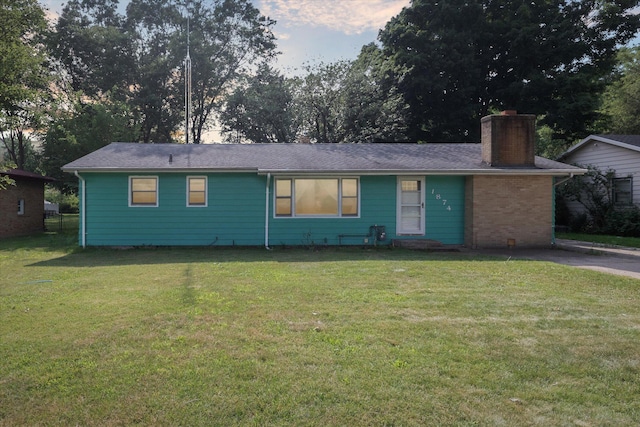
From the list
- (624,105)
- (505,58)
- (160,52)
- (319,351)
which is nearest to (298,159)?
(319,351)

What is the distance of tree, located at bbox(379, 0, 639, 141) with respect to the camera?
24.5 metres

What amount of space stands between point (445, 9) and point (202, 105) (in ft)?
60.1

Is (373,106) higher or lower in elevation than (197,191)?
higher

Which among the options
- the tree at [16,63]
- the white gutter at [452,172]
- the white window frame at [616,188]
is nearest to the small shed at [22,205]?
the tree at [16,63]

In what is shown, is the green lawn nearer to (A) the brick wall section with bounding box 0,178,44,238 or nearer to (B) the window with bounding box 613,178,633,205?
(B) the window with bounding box 613,178,633,205

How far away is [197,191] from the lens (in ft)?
44.0

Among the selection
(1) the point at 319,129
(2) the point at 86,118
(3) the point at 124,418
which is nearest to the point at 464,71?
(1) the point at 319,129

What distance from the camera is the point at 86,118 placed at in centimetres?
2225

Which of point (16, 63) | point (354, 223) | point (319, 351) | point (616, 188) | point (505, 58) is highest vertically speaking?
point (505, 58)

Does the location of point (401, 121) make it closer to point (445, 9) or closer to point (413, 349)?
point (445, 9)

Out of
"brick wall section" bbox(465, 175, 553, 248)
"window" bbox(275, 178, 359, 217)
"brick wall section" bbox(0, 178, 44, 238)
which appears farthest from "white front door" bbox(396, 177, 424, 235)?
"brick wall section" bbox(0, 178, 44, 238)

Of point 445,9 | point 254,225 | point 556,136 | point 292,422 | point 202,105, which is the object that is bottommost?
point 292,422

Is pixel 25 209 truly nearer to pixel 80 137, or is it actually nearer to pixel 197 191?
pixel 80 137

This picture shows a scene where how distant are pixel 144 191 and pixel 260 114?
17148mm
